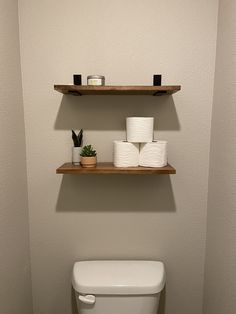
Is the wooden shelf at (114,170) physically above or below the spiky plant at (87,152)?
below

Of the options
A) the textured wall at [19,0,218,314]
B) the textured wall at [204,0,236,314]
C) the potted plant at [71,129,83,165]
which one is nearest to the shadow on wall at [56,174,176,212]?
the textured wall at [19,0,218,314]

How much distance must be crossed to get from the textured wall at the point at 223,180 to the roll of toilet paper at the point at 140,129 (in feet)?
0.99

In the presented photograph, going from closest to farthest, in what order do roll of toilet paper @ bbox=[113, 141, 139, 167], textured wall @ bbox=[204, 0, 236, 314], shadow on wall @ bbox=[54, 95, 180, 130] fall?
textured wall @ bbox=[204, 0, 236, 314] < roll of toilet paper @ bbox=[113, 141, 139, 167] < shadow on wall @ bbox=[54, 95, 180, 130]

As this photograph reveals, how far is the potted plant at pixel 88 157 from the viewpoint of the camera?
104 cm

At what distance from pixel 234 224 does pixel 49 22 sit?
113 centimetres

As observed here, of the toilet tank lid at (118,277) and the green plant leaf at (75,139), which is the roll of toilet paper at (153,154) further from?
the toilet tank lid at (118,277)

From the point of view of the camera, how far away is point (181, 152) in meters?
1.16

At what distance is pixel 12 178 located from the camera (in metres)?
1.02

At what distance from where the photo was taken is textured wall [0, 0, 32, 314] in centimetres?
95

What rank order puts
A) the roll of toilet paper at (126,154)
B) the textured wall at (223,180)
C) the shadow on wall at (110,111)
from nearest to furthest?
the textured wall at (223,180), the roll of toilet paper at (126,154), the shadow on wall at (110,111)

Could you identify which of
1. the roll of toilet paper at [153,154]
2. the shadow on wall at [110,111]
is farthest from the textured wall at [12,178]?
the roll of toilet paper at [153,154]

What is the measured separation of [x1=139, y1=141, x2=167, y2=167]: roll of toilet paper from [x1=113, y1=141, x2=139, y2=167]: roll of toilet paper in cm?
3

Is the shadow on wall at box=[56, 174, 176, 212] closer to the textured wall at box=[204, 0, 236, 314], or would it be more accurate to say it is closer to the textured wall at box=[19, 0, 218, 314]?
the textured wall at box=[19, 0, 218, 314]

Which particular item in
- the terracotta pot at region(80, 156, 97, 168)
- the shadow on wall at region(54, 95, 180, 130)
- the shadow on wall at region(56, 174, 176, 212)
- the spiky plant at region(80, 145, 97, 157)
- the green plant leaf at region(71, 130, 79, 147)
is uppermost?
the shadow on wall at region(54, 95, 180, 130)
